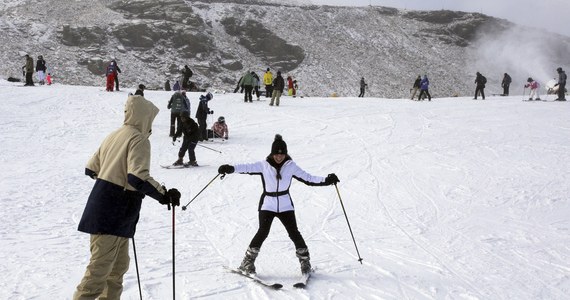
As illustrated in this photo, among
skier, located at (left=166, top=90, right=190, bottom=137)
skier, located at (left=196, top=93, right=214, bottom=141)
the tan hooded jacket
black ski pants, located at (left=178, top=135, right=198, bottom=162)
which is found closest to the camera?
the tan hooded jacket

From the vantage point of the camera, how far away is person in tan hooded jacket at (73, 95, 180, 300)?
3.48 metres

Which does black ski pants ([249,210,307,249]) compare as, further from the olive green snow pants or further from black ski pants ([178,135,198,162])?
black ski pants ([178,135,198,162])

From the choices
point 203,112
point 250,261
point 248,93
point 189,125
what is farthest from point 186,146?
point 248,93

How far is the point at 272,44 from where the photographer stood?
5009 centimetres

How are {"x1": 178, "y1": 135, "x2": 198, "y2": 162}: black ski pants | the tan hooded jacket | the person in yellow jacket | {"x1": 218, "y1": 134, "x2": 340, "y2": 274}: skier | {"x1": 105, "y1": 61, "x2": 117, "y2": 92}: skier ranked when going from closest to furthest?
1. the tan hooded jacket
2. {"x1": 218, "y1": 134, "x2": 340, "y2": 274}: skier
3. {"x1": 178, "y1": 135, "x2": 198, "y2": 162}: black ski pants
4. {"x1": 105, "y1": 61, "x2": 117, "y2": 92}: skier
5. the person in yellow jacket

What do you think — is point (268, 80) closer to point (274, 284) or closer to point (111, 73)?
point (111, 73)

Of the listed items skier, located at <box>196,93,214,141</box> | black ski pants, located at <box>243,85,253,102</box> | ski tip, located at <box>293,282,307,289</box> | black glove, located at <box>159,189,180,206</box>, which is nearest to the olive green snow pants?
black glove, located at <box>159,189,180,206</box>

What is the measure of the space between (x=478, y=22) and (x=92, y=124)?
194 ft

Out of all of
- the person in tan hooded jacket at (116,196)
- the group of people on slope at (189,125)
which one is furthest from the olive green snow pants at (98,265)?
the group of people on slope at (189,125)

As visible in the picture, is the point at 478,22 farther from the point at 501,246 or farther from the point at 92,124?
the point at 501,246

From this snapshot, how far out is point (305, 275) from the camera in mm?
5098

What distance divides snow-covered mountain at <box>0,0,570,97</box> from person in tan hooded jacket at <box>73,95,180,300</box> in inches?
1468

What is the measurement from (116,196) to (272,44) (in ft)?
157

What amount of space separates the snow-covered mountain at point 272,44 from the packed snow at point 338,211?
26.5 m
